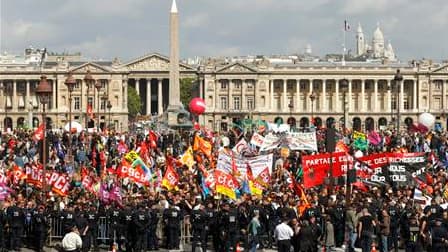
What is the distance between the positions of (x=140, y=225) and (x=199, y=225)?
115 centimetres

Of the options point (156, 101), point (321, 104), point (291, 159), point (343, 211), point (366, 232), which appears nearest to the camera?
point (366, 232)

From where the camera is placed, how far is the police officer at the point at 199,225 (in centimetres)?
2345

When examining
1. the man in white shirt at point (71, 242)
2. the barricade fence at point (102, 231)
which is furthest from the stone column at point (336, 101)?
the man in white shirt at point (71, 242)

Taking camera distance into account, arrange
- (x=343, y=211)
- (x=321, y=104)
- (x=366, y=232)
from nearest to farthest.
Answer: (x=366, y=232), (x=343, y=211), (x=321, y=104)

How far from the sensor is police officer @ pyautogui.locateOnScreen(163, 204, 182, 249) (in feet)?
78.4

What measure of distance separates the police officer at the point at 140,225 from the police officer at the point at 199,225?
919 millimetres

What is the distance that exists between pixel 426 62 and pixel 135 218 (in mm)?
120466

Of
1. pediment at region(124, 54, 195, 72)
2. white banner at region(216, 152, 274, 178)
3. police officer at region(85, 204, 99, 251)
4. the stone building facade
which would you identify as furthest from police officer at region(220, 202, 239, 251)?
pediment at region(124, 54, 195, 72)

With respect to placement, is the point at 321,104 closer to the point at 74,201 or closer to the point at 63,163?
the point at 63,163

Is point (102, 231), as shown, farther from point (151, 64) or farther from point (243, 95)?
point (151, 64)

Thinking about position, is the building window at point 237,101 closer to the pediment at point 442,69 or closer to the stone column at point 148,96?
the stone column at point 148,96

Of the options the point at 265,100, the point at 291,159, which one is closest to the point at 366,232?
the point at 291,159

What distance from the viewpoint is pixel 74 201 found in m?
24.1

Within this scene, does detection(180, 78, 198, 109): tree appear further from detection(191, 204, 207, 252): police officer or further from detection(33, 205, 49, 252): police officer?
detection(191, 204, 207, 252): police officer
